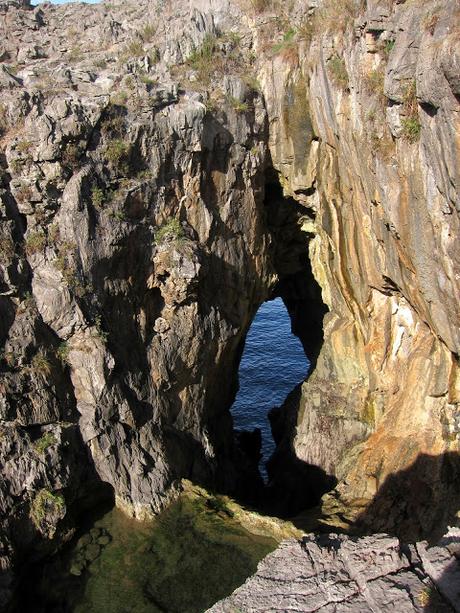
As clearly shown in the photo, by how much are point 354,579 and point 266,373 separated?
96.0 feet

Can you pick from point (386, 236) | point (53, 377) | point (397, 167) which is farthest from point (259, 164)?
point (53, 377)

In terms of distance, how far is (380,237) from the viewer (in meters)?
15.1

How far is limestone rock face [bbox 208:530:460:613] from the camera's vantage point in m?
6.15

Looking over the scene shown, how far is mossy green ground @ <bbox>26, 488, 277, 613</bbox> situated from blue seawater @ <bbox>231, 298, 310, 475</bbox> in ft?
43.2

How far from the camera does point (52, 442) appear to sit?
1406 cm

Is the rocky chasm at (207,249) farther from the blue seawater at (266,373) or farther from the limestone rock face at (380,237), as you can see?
the blue seawater at (266,373)

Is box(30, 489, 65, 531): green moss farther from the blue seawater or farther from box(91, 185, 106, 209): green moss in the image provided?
the blue seawater

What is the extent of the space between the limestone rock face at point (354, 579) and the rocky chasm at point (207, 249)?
21.2 feet

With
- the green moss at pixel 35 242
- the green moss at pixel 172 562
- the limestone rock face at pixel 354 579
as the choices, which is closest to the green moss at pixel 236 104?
the green moss at pixel 35 242

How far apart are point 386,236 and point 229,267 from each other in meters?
6.19

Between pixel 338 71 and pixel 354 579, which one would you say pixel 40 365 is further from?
pixel 338 71

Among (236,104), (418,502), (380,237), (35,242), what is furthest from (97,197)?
(418,502)

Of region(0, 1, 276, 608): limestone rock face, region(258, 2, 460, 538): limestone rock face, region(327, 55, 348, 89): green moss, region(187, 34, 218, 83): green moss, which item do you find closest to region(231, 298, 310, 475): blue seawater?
region(258, 2, 460, 538): limestone rock face

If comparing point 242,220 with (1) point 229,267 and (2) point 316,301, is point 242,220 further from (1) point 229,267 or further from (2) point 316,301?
(2) point 316,301
